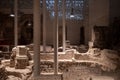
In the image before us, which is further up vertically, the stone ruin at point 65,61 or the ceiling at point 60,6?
the ceiling at point 60,6

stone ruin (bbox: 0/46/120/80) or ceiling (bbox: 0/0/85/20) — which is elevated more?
ceiling (bbox: 0/0/85/20)

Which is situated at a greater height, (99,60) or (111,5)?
(111,5)

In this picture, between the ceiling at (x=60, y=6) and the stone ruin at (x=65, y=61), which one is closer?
the stone ruin at (x=65, y=61)

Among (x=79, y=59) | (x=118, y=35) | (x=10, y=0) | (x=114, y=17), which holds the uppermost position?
(x=10, y=0)

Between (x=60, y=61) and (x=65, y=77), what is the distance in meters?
6.71

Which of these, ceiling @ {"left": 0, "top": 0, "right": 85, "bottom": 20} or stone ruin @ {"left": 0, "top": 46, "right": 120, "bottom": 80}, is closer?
stone ruin @ {"left": 0, "top": 46, "right": 120, "bottom": 80}

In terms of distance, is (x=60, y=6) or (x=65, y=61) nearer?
→ (x=65, y=61)

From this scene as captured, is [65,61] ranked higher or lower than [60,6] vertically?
lower

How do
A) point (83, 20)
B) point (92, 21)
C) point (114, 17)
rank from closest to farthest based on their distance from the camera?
point (114, 17), point (92, 21), point (83, 20)

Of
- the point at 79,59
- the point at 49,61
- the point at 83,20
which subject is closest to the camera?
the point at 49,61

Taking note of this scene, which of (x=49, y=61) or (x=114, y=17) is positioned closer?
(x=49, y=61)

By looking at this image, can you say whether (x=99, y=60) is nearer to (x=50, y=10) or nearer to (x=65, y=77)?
(x=65, y=77)

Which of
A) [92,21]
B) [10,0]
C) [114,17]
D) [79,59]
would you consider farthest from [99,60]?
[10,0]

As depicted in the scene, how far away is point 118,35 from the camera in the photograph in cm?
2036
